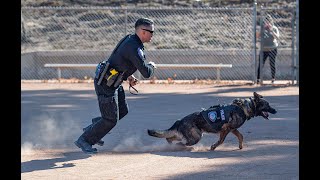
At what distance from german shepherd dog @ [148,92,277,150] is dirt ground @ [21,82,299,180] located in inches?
7.4

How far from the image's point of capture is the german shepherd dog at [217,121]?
10.8 meters

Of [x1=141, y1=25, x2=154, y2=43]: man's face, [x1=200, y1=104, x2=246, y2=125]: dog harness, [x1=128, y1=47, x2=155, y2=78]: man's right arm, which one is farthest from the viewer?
[x1=200, y1=104, x2=246, y2=125]: dog harness

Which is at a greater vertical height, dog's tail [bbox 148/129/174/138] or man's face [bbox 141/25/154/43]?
man's face [bbox 141/25/154/43]

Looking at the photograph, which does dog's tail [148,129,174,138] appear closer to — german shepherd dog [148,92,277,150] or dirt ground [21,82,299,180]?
german shepherd dog [148,92,277,150]

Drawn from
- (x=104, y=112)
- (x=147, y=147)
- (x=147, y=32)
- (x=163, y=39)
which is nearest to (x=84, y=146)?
(x=104, y=112)

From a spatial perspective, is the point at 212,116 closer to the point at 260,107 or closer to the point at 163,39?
the point at 260,107

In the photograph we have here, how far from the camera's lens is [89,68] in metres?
23.5

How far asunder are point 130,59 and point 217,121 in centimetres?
→ 141

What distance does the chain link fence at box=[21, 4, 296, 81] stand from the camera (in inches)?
928

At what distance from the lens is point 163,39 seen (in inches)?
1046

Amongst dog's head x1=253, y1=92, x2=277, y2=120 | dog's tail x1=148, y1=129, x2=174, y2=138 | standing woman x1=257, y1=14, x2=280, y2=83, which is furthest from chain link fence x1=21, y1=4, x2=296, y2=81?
dog's tail x1=148, y1=129, x2=174, y2=138
